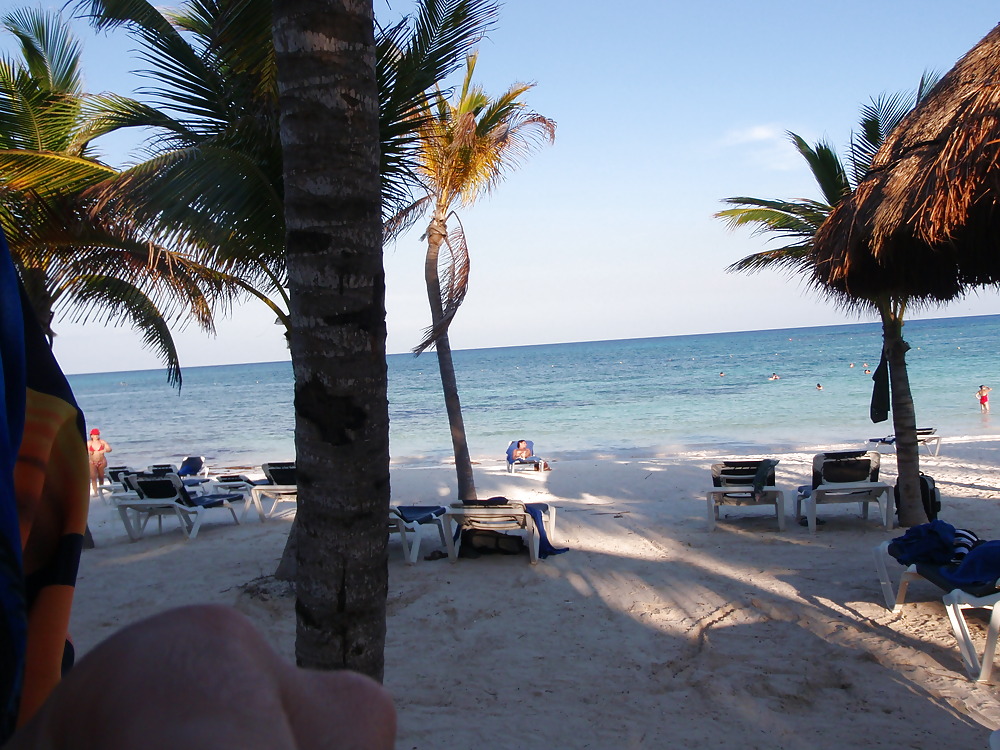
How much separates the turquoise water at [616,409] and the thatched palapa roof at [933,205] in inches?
529

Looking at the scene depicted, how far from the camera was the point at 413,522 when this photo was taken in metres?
8.02

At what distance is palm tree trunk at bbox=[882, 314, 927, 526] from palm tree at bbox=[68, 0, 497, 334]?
6.02m

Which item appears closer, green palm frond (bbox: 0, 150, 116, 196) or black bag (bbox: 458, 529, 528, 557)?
green palm frond (bbox: 0, 150, 116, 196)

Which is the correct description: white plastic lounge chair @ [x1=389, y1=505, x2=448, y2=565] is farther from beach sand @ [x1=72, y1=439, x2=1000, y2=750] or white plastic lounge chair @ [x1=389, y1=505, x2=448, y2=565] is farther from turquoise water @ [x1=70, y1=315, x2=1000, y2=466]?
turquoise water @ [x1=70, y1=315, x2=1000, y2=466]

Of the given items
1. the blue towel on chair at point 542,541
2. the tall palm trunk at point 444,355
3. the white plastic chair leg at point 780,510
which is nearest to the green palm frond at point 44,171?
the tall palm trunk at point 444,355

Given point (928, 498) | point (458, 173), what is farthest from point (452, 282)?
point (928, 498)

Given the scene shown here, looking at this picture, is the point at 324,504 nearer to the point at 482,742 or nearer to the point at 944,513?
the point at 482,742

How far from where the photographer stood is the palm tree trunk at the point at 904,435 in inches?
327

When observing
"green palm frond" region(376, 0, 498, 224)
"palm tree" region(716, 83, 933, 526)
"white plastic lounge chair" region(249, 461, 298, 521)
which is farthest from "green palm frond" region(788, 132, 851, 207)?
"white plastic lounge chair" region(249, 461, 298, 521)

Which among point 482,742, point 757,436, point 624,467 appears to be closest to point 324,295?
point 482,742

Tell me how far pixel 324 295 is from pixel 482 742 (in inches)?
116

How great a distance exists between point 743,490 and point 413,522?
395 cm

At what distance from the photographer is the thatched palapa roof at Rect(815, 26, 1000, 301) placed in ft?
14.6

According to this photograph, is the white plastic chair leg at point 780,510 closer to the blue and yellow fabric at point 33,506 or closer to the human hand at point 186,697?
the blue and yellow fabric at point 33,506
